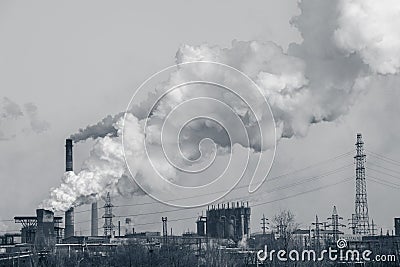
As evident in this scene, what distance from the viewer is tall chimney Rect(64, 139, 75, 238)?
50134 millimetres

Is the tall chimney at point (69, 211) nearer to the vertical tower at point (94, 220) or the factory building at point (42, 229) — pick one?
the factory building at point (42, 229)

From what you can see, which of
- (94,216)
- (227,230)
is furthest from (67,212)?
(227,230)

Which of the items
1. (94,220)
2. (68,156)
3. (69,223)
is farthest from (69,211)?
(94,220)

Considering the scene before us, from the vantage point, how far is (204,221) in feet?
233

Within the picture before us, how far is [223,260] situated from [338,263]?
7.17m

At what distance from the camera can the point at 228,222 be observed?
65625 millimetres

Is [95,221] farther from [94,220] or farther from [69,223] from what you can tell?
[69,223]

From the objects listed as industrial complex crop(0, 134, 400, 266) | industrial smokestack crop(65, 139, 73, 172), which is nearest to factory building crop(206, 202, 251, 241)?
industrial complex crop(0, 134, 400, 266)

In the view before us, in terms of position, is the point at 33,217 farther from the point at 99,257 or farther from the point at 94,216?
the point at 99,257

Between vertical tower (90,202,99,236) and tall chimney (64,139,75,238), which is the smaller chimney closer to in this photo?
tall chimney (64,139,75,238)

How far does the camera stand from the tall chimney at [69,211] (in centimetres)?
5013

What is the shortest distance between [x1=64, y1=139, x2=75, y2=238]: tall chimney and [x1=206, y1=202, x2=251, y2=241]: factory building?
1462 centimetres

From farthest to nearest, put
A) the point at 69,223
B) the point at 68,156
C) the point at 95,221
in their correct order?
1. the point at 95,221
2. the point at 69,223
3. the point at 68,156

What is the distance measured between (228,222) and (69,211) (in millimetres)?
17910
